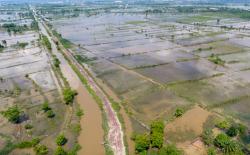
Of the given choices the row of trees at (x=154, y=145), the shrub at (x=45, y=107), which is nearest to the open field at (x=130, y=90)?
the row of trees at (x=154, y=145)

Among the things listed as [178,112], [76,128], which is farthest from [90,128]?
[178,112]

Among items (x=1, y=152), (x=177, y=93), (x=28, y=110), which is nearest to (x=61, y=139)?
(x=1, y=152)

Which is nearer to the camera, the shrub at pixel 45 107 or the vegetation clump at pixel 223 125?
the vegetation clump at pixel 223 125

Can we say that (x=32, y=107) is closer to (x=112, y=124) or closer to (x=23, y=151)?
(x=23, y=151)

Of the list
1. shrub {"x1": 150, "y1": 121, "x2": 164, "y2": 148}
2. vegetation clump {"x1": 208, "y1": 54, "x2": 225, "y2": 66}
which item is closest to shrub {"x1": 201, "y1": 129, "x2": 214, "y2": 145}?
shrub {"x1": 150, "y1": 121, "x2": 164, "y2": 148}

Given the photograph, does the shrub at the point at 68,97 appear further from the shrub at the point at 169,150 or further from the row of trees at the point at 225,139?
the row of trees at the point at 225,139
